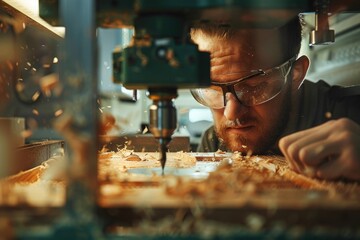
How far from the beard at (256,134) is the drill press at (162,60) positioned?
1.24 m

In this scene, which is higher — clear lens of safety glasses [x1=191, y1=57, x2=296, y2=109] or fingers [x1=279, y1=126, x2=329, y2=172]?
clear lens of safety glasses [x1=191, y1=57, x2=296, y2=109]

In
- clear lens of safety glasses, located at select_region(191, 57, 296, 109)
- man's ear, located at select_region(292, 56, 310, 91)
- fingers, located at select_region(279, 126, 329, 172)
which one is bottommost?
fingers, located at select_region(279, 126, 329, 172)

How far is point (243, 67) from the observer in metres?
2.06

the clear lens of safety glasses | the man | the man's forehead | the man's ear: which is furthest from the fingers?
the man's ear

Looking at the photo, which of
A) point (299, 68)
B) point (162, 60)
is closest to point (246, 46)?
point (299, 68)

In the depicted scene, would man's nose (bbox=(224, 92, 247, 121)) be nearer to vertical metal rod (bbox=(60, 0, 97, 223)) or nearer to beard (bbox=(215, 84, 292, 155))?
beard (bbox=(215, 84, 292, 155))

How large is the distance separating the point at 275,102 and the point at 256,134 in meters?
0.27

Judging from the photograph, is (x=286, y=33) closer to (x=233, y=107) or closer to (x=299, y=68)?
(x=299, y=68)

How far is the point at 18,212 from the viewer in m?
0.77

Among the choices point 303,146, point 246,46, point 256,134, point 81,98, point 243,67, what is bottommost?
point 256,134

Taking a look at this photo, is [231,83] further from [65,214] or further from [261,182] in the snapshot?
[65,214]

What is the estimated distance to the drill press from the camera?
95 cm

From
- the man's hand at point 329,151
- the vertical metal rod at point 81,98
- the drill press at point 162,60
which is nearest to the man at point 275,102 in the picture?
the man's hand at point 329,151

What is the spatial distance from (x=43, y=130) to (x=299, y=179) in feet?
6.59
